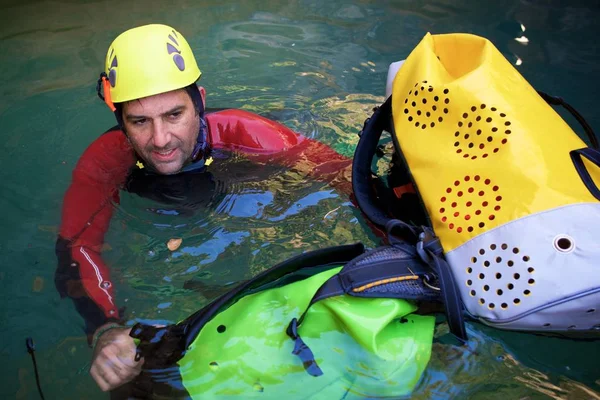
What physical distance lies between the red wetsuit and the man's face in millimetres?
300

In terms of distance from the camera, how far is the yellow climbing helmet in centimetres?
287

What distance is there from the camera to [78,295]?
266 centimetres

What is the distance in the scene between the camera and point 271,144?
3.39m

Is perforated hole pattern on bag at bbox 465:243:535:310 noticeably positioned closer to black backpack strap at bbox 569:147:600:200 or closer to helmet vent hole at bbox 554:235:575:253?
helmet vent hole at bbox 554:235:575:253

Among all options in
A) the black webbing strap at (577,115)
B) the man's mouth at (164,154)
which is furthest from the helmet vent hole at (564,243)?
the man's mouth at (164,154)

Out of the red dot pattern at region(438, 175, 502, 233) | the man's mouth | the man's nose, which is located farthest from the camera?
the man's mouth

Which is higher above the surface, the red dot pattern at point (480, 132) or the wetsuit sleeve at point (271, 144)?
the red dot pattern at point (480, 132)

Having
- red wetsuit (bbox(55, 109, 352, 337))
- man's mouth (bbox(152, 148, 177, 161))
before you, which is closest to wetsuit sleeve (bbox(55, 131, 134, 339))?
red wetsuit (bbox(55, 109, 352, 337))

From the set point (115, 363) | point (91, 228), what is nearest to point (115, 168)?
point (91, 228)

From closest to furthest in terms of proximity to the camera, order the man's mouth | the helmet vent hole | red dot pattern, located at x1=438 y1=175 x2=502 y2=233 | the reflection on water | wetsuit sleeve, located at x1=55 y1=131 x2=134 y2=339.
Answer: the helmet vent hole < red dot pattern, located at x1=438 y1=175 x2=502 y2=233 < the reflection on water < wetsuit sleeve, located at x1=55 y1=131 x2=134 y2=339 < the man's mouth

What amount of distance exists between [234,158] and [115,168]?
2.44 ft

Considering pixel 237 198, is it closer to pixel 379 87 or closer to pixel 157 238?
pixel 157 238

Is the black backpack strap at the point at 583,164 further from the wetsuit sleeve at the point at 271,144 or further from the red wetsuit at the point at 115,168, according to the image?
the wetsuit sleeve at the point at 271,144

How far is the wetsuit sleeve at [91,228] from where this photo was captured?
2.60 metres
